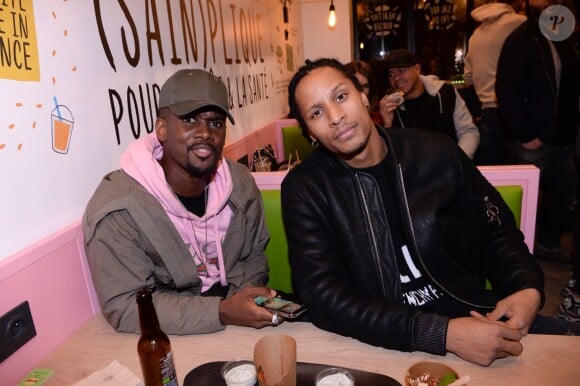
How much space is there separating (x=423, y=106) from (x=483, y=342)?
212 centimetres

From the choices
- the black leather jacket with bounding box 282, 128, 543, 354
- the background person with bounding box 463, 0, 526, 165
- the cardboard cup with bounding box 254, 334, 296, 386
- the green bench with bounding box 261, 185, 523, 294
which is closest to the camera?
the cardboard cup with bounding box 254, 334, 296, 386

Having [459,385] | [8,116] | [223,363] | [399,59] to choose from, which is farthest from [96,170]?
[399,59]

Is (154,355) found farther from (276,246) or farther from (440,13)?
(440,13)

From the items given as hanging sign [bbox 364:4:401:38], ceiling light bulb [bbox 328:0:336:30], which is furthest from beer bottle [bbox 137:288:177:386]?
hanging sign [bbox 364:4:401:38]

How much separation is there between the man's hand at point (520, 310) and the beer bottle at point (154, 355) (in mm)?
813

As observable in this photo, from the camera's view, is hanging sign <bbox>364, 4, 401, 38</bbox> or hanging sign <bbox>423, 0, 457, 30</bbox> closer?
hanging sign <bbox>423, 0, 457, 30</bbox>

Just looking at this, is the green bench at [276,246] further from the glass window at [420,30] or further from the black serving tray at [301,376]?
the glass window at [420,30]

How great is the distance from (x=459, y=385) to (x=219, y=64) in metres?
2.53

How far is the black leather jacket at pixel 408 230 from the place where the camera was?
1.40 meters

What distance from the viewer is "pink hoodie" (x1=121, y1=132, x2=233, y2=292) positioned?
1500 millimetres

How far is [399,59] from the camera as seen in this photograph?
9.56 ft

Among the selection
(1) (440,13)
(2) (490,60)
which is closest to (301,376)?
(2) (490,60)

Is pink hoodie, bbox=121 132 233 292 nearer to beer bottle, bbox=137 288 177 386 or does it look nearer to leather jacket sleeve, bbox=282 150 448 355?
leather jacket sleeve, bbox=282 150 448 355

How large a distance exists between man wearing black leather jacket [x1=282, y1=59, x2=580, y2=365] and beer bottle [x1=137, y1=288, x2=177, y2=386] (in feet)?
1.55
